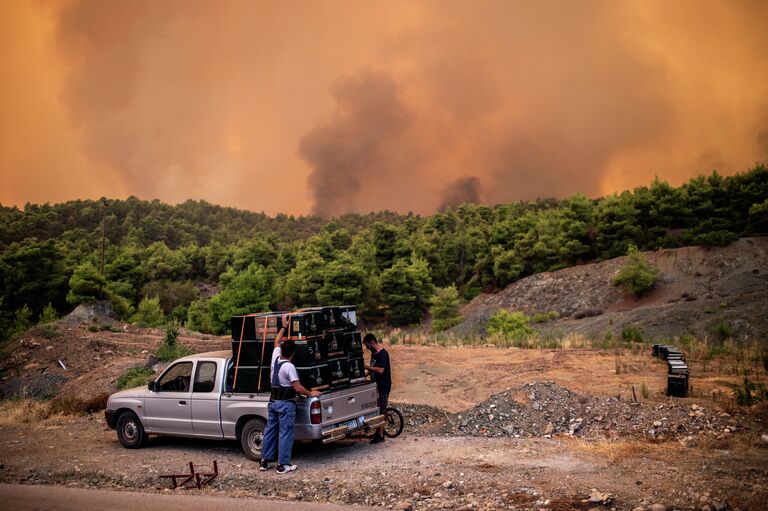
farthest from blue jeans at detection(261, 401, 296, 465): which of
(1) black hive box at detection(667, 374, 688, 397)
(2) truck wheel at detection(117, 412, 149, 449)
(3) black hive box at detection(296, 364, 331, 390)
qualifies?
(1) black hive box at detection(667, 374, 688, 397)

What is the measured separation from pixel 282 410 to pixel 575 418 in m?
7.40

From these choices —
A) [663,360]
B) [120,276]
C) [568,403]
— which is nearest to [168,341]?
[568,403]

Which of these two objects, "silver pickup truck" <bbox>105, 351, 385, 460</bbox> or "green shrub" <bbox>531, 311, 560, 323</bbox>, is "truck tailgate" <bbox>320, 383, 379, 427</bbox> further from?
"green shrub" <bbox>531, 311, 560, 323</bbox>

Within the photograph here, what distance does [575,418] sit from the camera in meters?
13.3

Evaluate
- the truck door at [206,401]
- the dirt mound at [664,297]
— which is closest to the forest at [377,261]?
the dirt mound at [664,297]

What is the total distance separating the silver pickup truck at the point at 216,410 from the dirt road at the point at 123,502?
2.16 meters

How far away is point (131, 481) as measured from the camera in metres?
9.31

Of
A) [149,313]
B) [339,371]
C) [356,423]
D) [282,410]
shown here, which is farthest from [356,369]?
[149,313]

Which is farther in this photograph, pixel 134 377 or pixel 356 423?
pixel 134 377

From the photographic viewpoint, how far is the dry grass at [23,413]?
50.3 feet

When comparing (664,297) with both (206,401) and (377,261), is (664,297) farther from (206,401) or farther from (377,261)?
(206,401)

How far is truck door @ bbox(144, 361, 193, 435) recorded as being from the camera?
11.3 m

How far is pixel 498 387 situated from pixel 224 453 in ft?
30.9

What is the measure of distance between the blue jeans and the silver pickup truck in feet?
1.23
